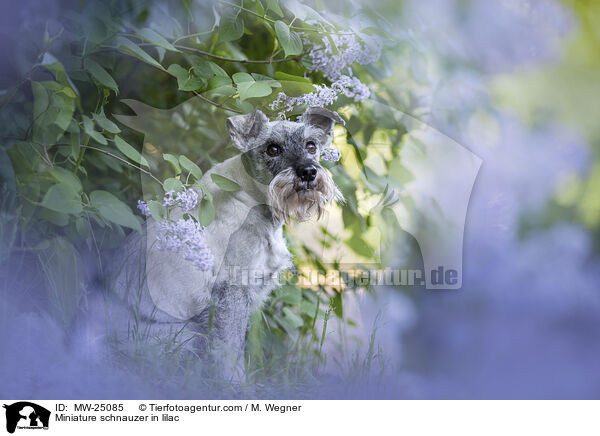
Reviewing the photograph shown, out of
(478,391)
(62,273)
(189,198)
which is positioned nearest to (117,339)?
(62,273)

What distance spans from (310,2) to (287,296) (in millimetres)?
869

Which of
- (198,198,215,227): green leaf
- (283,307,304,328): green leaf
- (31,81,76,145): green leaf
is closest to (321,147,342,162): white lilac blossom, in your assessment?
(198,198,215,227): green leaf

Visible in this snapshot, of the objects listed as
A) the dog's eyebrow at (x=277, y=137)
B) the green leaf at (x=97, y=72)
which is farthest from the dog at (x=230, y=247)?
the green leaf at (x=97, y=72)

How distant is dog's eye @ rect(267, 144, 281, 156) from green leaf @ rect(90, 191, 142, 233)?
42cm

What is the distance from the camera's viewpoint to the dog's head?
4.84 ft

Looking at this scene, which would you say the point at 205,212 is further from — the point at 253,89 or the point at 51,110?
the point at 51,110

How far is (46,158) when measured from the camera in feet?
4.79

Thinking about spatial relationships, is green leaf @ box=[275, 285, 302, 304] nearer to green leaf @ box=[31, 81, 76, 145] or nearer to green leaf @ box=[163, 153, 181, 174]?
green leaf @ box=[163, 153, 181, 174]

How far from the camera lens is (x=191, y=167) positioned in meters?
1.49

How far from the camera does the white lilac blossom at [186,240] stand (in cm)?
146

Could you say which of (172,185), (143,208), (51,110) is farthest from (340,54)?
(51,110)

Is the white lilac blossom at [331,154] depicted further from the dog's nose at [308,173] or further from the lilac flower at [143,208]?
the lilac flower at [143,208]

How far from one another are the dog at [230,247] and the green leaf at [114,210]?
0.04 m

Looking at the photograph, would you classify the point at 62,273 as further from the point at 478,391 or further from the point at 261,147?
the point at 478,391
